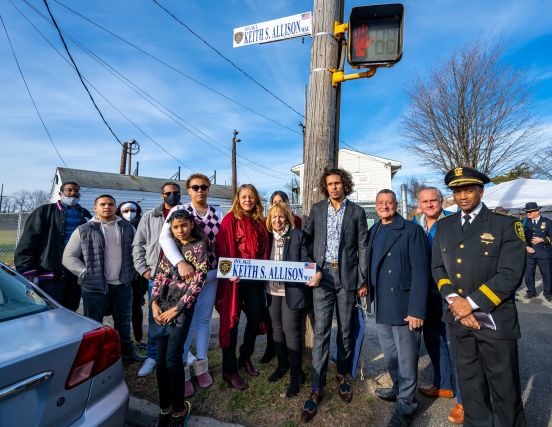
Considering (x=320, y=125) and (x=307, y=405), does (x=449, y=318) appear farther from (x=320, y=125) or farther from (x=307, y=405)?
(x=320, y=125)

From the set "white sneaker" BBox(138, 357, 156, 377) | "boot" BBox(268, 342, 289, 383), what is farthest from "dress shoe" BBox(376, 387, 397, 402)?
"white sneaker" BBox(138, 357, 156, 377)

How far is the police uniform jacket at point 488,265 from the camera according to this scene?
2.05 metres

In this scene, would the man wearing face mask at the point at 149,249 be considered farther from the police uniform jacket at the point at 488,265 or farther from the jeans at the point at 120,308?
the police uniform jacket at the point at 488,265

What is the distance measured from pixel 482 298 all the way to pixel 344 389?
1.53 metres

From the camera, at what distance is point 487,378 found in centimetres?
218

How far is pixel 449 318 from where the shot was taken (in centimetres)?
233

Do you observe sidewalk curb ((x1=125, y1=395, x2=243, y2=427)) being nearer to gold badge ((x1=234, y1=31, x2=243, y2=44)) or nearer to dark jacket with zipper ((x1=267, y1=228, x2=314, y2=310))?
dark jacket with zipper ((x1=267, y1=228, x2=314, y2=310))

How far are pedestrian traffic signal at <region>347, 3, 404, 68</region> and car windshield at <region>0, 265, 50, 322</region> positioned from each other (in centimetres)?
330

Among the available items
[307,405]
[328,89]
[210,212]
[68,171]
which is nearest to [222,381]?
[307,405]

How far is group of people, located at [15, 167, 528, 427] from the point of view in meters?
2.16

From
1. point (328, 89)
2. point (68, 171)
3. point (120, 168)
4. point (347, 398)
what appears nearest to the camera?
point (347, 398)

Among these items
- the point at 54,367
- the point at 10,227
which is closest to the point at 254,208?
the point at 54,367

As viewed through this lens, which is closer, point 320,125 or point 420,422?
point 420,422

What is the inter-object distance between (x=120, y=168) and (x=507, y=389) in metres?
31.2
